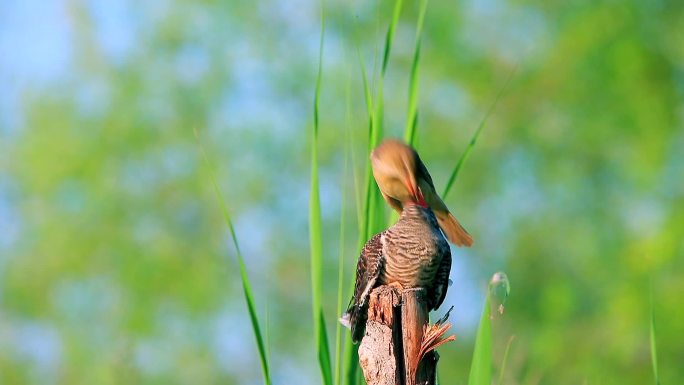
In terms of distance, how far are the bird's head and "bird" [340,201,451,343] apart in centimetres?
3

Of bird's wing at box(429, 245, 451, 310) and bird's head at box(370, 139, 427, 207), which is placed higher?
bird's head at box(370, 139, 427, 207)

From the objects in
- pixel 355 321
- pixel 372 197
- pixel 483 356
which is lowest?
pixel 483 356

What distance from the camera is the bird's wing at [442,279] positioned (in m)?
2.22

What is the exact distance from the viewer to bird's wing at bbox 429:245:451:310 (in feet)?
7.30

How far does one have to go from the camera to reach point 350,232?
10.7 metres

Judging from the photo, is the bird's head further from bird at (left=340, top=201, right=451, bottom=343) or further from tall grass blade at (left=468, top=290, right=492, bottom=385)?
tall grass blade at (left=468, top=290, right=492, bottom=385)

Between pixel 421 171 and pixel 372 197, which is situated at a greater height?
pixel 421 171

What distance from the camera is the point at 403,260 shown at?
2.17 metres

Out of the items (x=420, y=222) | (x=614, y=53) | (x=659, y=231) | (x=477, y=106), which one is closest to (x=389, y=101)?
(x=477, y=106)

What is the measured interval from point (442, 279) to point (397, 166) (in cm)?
28

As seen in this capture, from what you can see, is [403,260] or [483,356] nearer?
[483,356]

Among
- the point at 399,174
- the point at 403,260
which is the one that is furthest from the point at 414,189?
the point at 403,260

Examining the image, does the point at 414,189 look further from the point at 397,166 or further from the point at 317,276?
the point at 317,276

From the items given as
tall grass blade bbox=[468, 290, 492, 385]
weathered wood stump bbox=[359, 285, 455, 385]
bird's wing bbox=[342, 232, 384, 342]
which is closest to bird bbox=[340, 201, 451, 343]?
bird's wing bbox=[342, 232, 384, 342]
